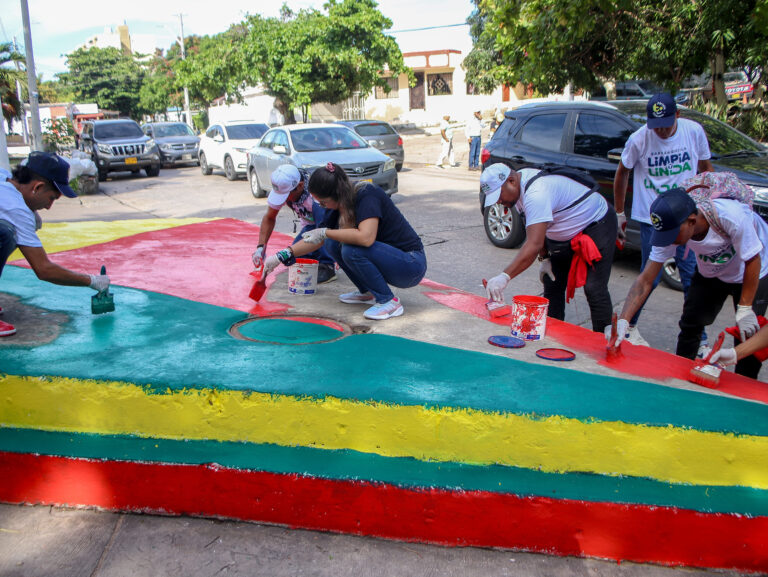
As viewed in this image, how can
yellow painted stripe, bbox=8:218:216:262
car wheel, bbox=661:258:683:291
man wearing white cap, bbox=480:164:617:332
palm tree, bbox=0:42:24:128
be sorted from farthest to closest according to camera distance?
palm tree, bbox=0:42:24:128, yellow painted stripe, bbox=8:218:216:262, car wheel, bbox=661:258:683:291, man wearing white cap, bbox=480:164:617:332

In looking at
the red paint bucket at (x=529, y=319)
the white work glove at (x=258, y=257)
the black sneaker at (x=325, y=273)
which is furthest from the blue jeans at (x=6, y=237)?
the red paint bucket at (x=529, y=319)

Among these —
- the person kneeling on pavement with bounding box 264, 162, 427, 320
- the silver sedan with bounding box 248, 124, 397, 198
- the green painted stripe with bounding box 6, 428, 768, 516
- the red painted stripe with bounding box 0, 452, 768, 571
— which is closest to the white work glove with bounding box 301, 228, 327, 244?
the person kneeling on pavement with bounding box 264, 162, 427, 320

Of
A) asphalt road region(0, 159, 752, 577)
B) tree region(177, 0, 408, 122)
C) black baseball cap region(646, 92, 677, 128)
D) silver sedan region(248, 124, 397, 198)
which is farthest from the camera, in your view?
tree region(177, 0, 408, 122)

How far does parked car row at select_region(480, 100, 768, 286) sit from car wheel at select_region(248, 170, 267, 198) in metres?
6.07

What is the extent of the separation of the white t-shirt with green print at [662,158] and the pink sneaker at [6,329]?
12.9 feet

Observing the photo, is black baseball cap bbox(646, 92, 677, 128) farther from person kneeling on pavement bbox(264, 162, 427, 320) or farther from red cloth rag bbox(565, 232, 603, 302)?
person kneeling on pavement bbox(264, 162, 427, 320)

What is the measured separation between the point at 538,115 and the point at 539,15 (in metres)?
2.01

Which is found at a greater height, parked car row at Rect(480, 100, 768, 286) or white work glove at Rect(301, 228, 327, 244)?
parked car row at Rect(480, 100, 768, 286)

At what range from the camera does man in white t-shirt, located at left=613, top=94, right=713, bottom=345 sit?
416 cm

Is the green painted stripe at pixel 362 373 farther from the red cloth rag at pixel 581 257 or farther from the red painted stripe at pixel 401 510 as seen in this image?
the red cloth rag at pixel 581 257

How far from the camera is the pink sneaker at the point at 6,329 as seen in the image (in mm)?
3480

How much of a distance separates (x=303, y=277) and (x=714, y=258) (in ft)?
8.37

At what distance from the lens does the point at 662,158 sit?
4.31 meters

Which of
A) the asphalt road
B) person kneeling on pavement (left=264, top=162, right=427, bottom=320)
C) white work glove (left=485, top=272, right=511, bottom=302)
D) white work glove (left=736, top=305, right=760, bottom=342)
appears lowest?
the asphalt road
